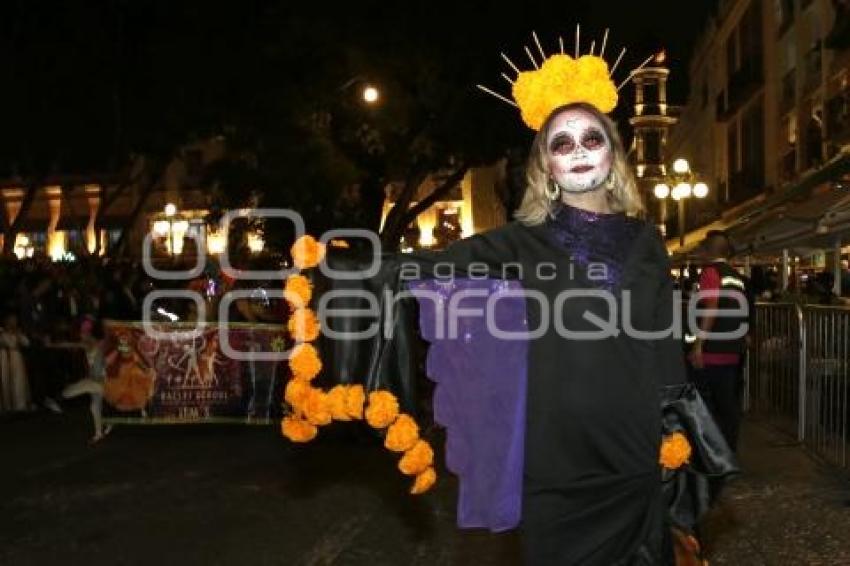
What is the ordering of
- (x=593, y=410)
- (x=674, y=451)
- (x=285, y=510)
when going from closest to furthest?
(x=593, y=410)
(x=674, y=451)
(x=285, y=510)

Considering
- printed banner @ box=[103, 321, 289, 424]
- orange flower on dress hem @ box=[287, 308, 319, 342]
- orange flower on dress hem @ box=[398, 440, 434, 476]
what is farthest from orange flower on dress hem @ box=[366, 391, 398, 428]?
printed banner @ box=[103, 321, 289, 424]

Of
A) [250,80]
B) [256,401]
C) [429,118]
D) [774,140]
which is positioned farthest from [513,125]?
[774,140]

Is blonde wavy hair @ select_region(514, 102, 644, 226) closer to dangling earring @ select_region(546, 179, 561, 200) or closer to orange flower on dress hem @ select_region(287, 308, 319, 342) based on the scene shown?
dangling earring @ select_region(546, 179, 561, 200)

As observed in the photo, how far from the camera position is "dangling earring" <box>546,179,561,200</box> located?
3.36 metres

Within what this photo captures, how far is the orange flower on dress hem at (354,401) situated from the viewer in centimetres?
329

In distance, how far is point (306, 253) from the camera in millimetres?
3436

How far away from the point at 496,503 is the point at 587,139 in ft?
3.91

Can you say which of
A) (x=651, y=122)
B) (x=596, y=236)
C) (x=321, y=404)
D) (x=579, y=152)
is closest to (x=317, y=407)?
(x=321, y=404)

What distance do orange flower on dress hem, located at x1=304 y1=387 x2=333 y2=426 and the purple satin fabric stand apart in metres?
0.37

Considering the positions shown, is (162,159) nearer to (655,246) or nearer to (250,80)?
(250,80)

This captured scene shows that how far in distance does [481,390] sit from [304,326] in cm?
62

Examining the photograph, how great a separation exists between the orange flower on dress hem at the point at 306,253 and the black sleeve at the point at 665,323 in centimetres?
110

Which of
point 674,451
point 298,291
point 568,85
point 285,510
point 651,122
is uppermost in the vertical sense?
point 651,122

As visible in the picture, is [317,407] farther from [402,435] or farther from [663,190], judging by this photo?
[663,190]
